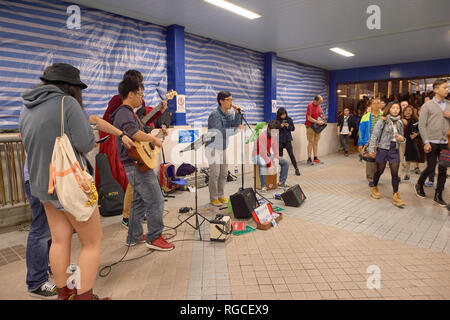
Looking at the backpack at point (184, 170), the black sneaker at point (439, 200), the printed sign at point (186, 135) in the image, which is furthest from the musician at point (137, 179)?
the black sneaker at point (439, 200)

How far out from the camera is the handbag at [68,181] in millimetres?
1630

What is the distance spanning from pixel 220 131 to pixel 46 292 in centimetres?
282

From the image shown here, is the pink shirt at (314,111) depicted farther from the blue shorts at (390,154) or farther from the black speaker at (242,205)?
the black speaker at (242,205)

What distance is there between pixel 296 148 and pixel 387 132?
4.48 meters

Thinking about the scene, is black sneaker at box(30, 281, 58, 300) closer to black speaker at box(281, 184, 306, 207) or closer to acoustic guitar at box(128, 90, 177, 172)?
acoustic guitar at box(128, 90, 177, 172)

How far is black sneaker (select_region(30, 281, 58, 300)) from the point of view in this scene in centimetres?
225

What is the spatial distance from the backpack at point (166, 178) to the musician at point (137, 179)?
2184 millimetres

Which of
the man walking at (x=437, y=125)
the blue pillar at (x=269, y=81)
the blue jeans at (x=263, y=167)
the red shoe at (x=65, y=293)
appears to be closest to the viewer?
the red shoe at (x=65, y=293)

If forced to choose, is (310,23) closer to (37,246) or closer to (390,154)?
(390,154)

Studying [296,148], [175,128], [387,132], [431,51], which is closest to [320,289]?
[387,132]

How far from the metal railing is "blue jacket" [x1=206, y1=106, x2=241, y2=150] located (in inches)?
99.6

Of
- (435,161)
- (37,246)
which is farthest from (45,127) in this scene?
(435,161)

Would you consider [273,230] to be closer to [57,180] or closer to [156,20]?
[57,180]

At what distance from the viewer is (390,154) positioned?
177 inches
